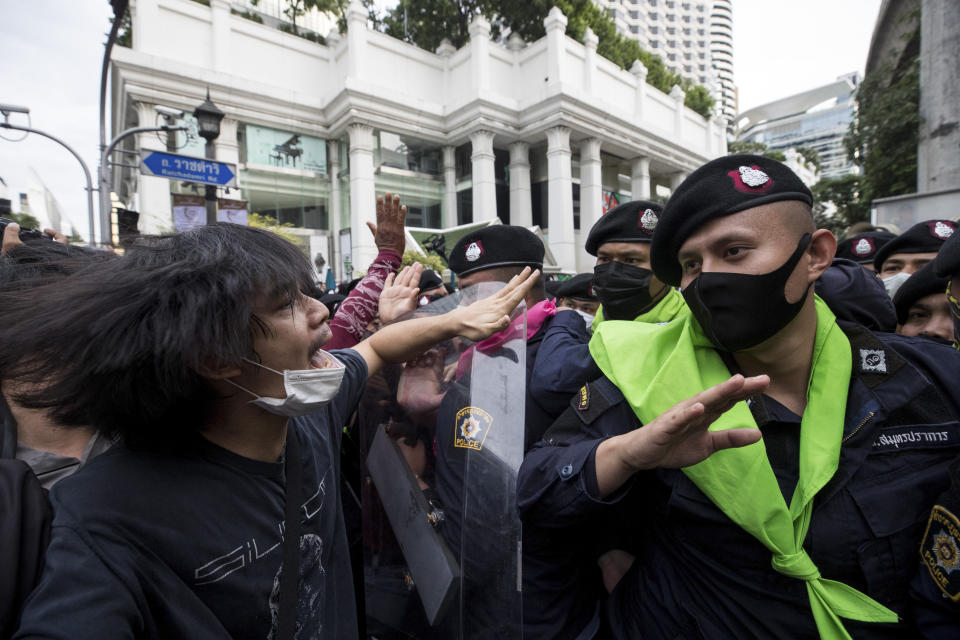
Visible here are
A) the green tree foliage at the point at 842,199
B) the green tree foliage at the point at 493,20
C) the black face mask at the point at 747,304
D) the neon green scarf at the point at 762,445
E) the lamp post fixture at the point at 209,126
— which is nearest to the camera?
the neon green scarf at the point at 762,445

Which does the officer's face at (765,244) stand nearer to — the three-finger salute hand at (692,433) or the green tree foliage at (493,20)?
the three-finger salute hand at (692,433)

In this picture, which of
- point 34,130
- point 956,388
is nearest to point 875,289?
point 956,388

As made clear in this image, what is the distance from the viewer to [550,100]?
23484mm

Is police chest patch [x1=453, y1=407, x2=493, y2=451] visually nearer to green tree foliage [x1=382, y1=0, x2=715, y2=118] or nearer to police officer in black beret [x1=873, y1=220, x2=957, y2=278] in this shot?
police officer in black beret [x1=873, y1=220, x2=957, y2=278]

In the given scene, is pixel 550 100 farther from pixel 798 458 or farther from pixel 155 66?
pixel 798 458

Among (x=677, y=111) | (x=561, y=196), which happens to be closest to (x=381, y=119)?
(x=561, y=196)

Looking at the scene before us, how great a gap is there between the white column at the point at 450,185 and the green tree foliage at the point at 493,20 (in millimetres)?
7439

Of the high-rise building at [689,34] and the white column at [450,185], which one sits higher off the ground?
the high-rise building at [689,34]

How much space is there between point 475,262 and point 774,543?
5.52 feet

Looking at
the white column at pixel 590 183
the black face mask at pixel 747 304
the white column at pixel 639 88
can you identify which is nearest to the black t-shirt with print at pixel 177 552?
the black face mask at pixel 747 304

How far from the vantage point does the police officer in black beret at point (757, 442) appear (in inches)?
44.7

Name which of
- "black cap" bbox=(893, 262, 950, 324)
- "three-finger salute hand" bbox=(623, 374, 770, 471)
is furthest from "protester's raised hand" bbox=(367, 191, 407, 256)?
"black cap" bbox=(893, 262, 950, 324)

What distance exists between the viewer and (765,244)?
4.17 feet

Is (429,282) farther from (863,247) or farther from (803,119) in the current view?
(803,119)
